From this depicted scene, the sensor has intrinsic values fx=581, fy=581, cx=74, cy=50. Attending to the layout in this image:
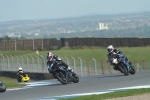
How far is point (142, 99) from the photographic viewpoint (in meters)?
13.5

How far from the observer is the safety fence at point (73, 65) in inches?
1409

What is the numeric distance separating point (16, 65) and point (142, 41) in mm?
15643

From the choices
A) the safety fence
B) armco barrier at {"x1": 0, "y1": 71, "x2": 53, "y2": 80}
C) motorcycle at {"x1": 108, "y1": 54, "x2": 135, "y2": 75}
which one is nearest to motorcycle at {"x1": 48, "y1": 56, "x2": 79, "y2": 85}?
motorcycle at {"x1": 108, "y1": 54, "x2": 135, "y2": 75}

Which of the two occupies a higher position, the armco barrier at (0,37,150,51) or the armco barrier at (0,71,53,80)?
the armco barrier at (0,37,150,51)

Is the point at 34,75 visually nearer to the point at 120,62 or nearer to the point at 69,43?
the point at 120,62

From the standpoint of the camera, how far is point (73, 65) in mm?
37562

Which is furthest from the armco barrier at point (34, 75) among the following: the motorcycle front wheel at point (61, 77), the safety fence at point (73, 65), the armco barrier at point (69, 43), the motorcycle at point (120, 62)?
the motorcycle front wheel at point (61, 77)

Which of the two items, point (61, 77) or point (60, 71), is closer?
point (60, 71)

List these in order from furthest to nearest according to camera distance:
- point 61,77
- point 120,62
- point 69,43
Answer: point 69,43, point 120,62, point 61,77

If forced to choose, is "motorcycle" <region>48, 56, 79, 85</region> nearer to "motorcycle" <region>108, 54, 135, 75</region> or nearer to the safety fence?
"motorcycle" <region>108, 54, 135, 75</region>

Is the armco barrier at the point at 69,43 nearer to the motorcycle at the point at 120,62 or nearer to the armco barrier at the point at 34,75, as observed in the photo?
the armco barrier at the point at 34,75

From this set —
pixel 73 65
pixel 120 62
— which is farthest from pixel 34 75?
pixel 120 62

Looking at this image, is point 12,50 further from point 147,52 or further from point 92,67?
point 92,67

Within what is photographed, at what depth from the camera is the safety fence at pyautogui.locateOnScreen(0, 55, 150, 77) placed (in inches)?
1409
